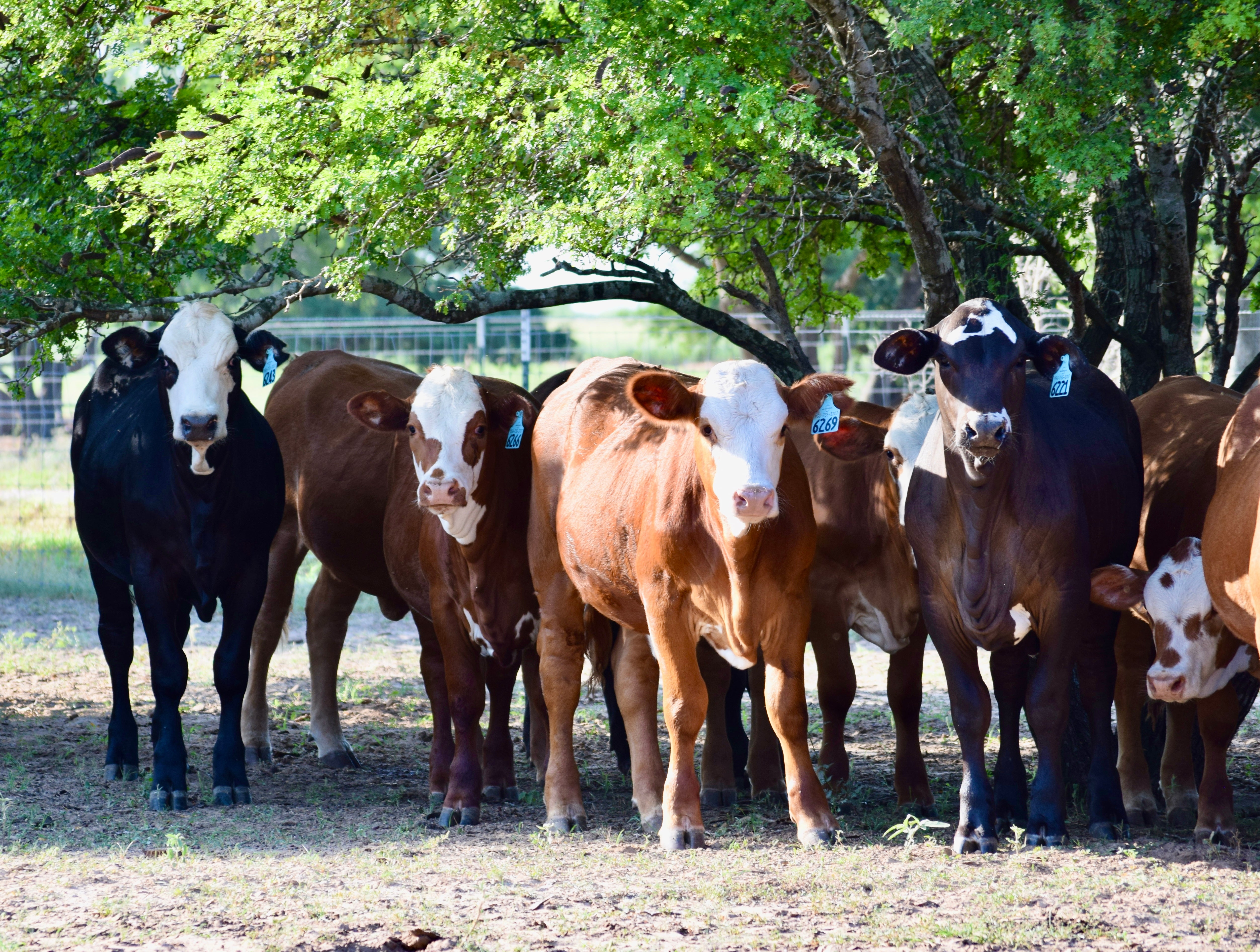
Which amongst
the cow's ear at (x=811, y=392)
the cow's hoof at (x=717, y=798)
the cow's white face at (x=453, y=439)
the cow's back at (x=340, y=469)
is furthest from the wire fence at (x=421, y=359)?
the cow's ear at (x=811, y=392)

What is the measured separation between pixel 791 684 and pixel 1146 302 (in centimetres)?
364

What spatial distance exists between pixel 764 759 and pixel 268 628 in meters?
3.46

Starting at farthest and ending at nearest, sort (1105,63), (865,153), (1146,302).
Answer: (1146,302) → (865,153) → (1105,63)

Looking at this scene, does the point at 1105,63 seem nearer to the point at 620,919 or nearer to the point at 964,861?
the point at 964,861

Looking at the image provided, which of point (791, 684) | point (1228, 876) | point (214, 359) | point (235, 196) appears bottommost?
point (1228, 876)

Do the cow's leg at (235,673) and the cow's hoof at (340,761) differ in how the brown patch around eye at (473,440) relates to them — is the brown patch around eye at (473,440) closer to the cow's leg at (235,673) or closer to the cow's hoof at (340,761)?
the cow's leg at (235,673)

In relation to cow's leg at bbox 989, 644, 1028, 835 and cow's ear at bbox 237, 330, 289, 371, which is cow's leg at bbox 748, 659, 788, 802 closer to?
cow's leg at bbox 989, 644, 1028, 835

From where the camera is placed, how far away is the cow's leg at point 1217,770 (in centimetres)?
637

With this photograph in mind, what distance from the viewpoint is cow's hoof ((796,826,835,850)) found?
615 centimetres

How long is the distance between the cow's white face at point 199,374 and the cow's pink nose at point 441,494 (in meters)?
1.29

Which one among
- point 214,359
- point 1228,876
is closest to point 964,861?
point 1228,876

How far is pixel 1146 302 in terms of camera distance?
8.39m

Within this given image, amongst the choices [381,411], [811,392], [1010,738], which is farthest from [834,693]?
[381,411]

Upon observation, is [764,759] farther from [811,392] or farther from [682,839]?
[811,392]
